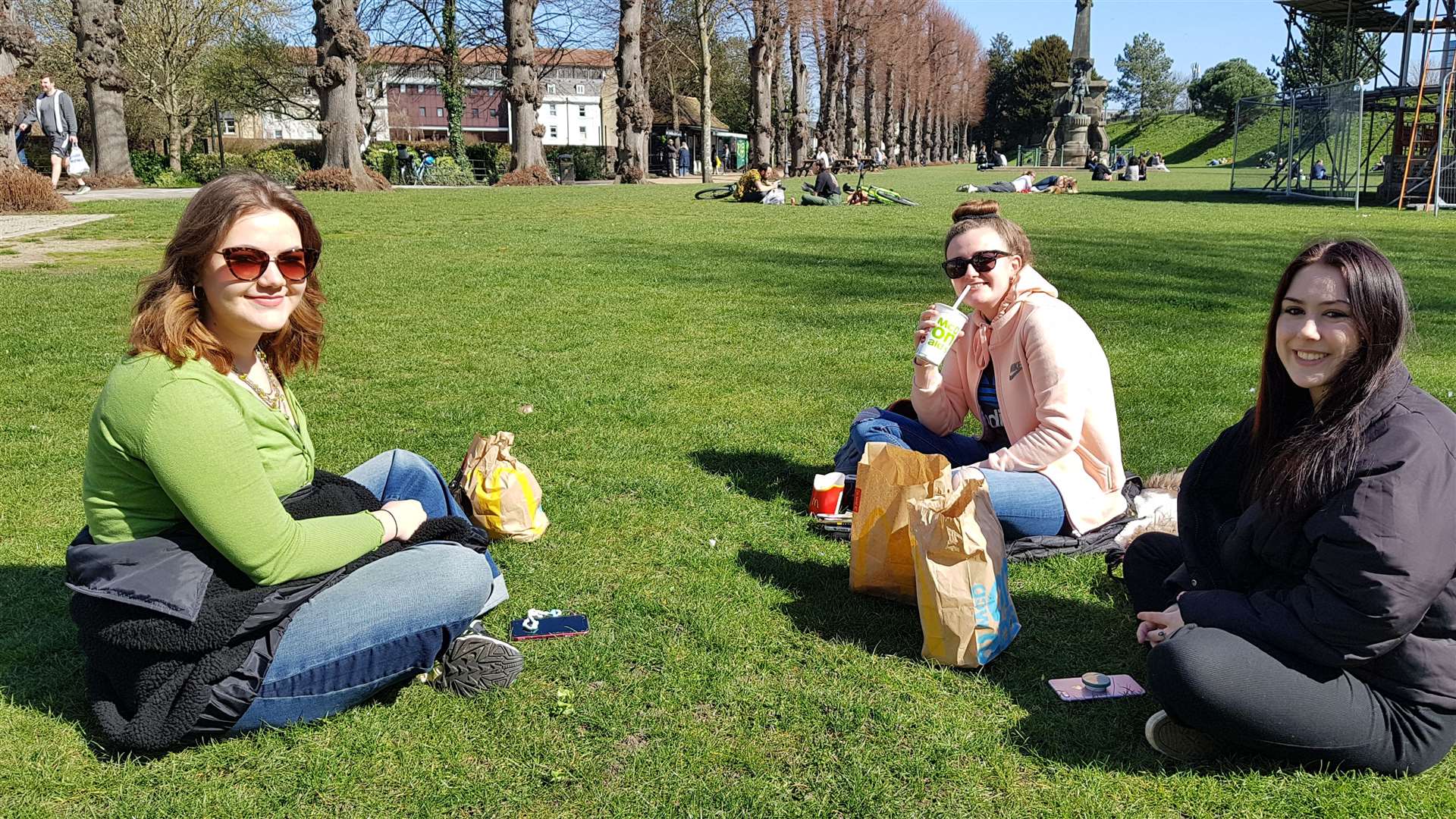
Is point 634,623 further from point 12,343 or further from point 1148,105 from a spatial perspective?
point 1148,105

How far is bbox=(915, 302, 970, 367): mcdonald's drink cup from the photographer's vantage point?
4.21 meters

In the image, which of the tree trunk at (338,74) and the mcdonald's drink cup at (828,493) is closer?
the mcdonald's drink cup at (828,493)

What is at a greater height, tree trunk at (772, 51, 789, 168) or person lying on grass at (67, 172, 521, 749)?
tree trunk at (772, 51, 789, 168)

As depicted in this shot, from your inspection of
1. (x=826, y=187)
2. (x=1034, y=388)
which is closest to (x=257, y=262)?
(x=1034, y=388)

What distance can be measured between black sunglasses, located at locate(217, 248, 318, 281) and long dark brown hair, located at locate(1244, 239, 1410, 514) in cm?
251

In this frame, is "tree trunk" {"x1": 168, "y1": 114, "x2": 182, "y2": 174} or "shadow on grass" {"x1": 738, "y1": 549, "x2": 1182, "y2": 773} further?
"tree trunk" {"x1": 168, "y1": 114, "x2": 182, "y2": 174}

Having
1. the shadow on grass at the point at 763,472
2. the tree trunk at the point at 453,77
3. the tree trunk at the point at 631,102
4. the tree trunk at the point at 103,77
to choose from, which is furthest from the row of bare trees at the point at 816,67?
the shadow on grass at the point at 763,472

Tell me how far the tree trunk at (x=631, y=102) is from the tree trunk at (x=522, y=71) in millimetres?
2981

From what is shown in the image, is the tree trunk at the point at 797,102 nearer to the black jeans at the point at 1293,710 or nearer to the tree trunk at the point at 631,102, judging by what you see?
the tree trunk at the point at 631,102

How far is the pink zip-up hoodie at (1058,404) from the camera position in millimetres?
4016

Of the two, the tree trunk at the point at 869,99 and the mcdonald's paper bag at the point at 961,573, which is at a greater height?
the tree trunk at the point at 869,99

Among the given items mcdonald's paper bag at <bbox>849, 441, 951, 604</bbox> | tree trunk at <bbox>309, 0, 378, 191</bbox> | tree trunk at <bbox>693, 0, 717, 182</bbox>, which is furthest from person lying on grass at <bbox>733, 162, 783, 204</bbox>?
mcdonald's paper bag at <bbox>849, 441, 951, 604</bbox>

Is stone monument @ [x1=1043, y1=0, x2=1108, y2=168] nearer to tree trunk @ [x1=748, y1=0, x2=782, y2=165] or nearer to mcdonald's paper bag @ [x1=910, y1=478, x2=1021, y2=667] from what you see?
tree trunk @ [x1=748, y1=0, x2=782, y2=165]

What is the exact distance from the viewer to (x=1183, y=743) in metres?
2.80
